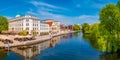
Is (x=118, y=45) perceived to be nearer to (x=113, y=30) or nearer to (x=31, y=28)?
(x=113, y=30)

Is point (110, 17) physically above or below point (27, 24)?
below

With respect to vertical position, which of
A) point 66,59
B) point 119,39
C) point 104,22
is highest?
point 104,22

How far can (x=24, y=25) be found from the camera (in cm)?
12681

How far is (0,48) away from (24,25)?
64209 mm

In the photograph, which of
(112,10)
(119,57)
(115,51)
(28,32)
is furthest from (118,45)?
(28,32)

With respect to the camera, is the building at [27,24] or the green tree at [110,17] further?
the building at [27,24]

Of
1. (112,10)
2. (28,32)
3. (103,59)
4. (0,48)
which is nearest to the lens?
(103,59)

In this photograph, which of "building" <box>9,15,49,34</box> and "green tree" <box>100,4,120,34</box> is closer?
"green tree" <box>100,4,120,34</box>

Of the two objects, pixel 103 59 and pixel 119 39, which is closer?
pixel 103 59

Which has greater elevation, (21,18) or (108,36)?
(21,18)

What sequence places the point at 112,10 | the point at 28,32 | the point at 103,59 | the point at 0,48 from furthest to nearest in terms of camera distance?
the point at 28,32, the point at 0,48, the point at 112,10, the point at 103,59

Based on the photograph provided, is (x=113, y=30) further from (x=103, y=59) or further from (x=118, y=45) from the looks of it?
(x=103, y=59)

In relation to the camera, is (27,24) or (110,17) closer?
(110,17)

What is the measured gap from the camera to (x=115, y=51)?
5284 cm
